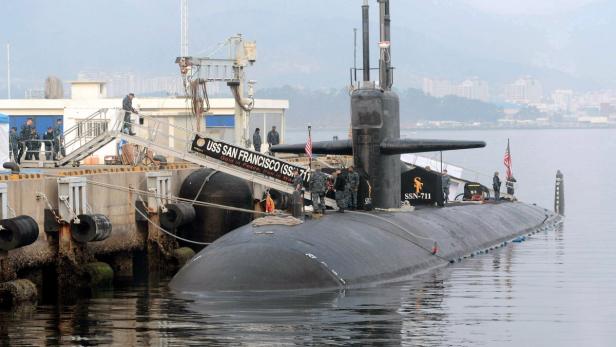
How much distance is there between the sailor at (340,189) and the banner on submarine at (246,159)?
2400 mm

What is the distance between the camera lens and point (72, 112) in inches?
1795

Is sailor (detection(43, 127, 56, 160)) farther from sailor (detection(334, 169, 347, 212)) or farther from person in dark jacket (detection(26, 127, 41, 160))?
sailor (detection(334, 169, 347, 212))

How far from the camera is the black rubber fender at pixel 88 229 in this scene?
2680 centimetres

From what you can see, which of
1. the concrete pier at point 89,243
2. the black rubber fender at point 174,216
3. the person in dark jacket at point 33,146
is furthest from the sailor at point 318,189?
the person in dark jacket at point 33,146

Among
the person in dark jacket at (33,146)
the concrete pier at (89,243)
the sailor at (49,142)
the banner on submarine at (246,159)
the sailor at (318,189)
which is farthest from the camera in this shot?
the person in dark jacket at (33,146)

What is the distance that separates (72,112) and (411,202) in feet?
52.0

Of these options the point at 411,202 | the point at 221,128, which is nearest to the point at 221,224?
the point at 411,202

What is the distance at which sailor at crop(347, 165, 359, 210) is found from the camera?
29.0m

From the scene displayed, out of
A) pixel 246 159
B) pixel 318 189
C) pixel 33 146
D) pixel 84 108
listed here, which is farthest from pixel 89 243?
pixel 84 108

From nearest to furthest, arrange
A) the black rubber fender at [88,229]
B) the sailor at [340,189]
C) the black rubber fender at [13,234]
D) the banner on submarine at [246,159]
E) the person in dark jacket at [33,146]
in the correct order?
the black rubber fender at [13,234]
the black rubber fender at [88,229]
the sailor at [340,189]
the banner on submarine at [246,159]
the person in dark jacket at [33,146]

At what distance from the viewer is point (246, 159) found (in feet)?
104

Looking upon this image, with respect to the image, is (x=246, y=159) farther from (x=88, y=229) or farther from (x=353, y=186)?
(x=88, y=229)

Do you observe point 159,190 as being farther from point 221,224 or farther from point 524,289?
point 524,289

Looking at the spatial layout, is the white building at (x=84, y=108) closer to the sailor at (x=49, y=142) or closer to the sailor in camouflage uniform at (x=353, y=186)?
the sailor at (x=49, y=142)
